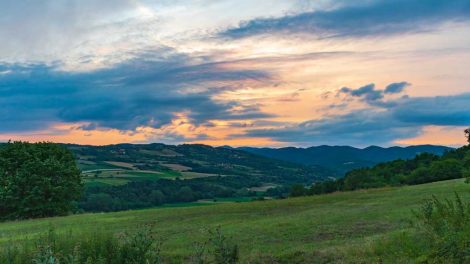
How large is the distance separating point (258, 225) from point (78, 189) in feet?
125

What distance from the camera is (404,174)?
355ft

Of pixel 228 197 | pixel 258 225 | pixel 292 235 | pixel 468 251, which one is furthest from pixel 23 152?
pixel 228 197

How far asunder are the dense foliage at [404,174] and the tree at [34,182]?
52.2 metres

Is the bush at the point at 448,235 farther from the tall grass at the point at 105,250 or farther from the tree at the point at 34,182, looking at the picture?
the tree at the point at 34,182

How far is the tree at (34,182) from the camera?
5900 centimetres

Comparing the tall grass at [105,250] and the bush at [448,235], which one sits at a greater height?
the bush at [448,235]

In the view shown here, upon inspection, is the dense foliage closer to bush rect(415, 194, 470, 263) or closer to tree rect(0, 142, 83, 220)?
tree rect(0, 142, 83, 220)

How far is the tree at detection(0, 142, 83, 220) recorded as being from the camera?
59000 millimetres

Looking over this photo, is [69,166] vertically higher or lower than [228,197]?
higher

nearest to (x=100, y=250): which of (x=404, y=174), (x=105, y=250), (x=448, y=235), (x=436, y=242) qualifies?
(x=105, y=250)

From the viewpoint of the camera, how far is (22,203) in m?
58.7

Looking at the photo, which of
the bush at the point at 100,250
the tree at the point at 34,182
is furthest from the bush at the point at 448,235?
the tree at the point at 34,182

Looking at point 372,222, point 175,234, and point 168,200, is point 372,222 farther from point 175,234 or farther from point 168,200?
point 168,200

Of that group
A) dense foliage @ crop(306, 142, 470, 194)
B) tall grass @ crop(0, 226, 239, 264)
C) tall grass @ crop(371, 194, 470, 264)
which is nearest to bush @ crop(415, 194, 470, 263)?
tall grass @ crop(371, 194, 470, 264)
